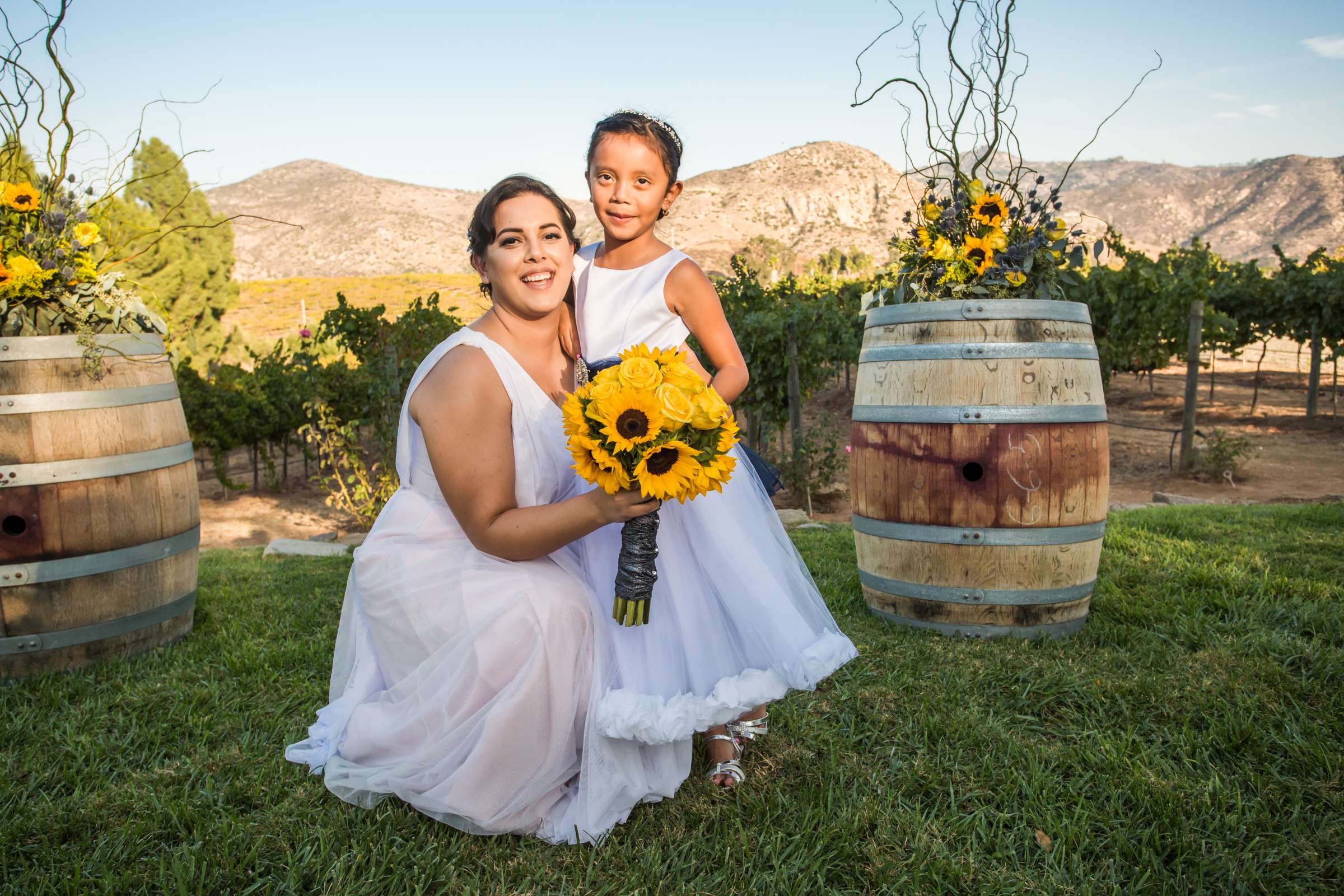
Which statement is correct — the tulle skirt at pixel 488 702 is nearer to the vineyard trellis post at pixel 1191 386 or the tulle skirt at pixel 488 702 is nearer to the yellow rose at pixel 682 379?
the yellow rose at pixel 682 379

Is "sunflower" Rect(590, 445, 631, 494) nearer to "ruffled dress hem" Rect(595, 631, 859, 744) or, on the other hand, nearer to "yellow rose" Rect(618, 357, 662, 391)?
"yellow rose" Rect(618, 357, 662, 391)

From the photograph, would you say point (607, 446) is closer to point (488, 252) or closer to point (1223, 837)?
point (488, 252)

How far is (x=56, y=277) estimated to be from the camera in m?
3.18

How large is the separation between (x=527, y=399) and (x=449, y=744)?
89cm

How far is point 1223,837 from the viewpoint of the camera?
1.99m

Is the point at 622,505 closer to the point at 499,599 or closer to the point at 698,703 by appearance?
the point at 499,599

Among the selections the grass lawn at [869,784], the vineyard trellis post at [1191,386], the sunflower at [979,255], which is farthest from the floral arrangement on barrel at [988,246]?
the vineyard trellis post at [1191,386]

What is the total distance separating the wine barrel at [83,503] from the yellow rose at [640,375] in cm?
245

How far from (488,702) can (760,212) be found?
3305 inches

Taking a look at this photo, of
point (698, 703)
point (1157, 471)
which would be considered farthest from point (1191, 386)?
point (698, 703)

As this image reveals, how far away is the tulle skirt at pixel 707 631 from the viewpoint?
202 centimetres

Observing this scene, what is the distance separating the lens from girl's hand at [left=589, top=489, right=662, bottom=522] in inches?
73.4

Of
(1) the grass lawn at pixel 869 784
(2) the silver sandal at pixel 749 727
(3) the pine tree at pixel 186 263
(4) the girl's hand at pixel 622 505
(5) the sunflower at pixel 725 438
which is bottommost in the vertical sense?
(1) the grass lawn at pixel 869 784

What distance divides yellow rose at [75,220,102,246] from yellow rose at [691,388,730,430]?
9.34 ft
